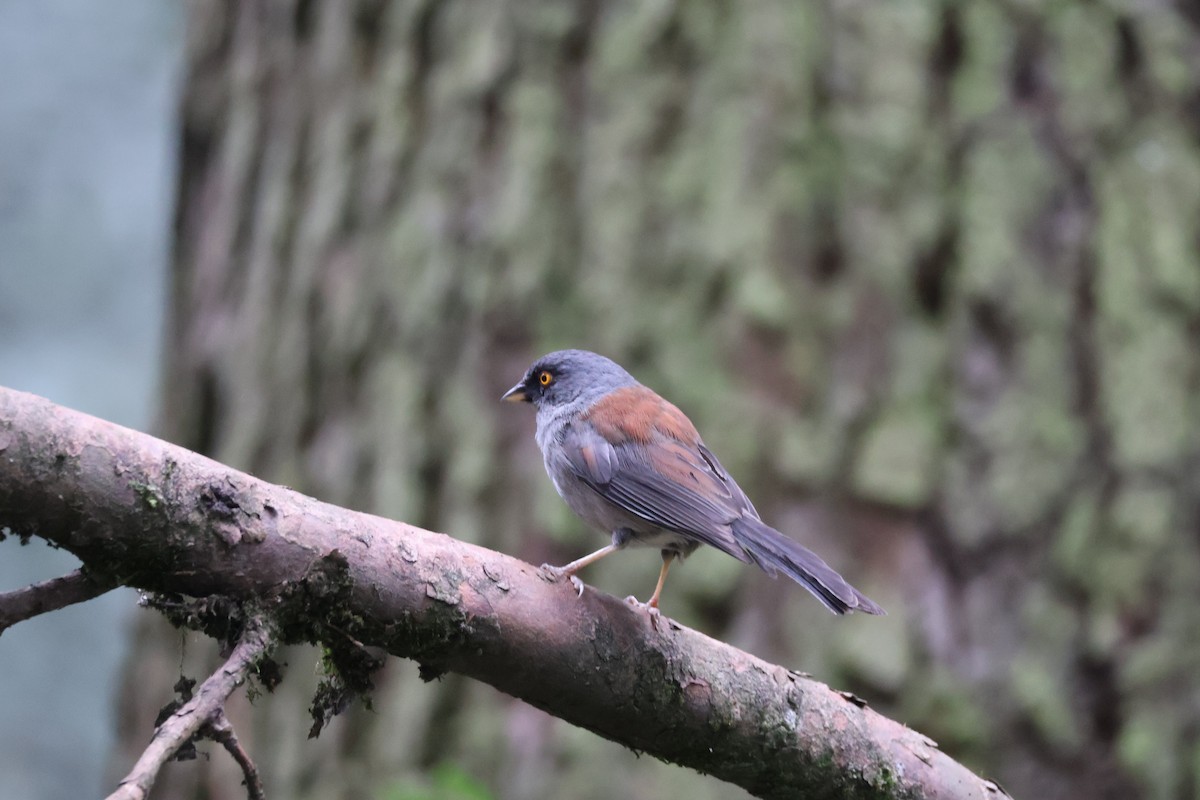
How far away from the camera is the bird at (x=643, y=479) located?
2.77m

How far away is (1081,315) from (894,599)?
53.7 inches

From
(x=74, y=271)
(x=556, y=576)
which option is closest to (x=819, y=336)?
(x=556, y=576)

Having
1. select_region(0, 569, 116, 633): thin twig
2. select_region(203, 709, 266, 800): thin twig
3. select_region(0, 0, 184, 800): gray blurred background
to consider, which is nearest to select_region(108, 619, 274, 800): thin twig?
select_region(203, 709, 266, 800): thin twig

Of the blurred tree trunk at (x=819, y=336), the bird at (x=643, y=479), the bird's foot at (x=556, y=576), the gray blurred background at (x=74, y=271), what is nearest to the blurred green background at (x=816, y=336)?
the blurred tree trunk at (x=819, y=336)

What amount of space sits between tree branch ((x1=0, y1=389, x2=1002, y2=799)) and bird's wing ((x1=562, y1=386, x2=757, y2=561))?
0.46 meters

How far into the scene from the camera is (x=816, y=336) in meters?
4.22

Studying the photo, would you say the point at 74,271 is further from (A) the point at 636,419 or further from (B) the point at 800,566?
(B) the point at 800,566

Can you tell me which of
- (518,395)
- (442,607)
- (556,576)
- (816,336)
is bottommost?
(442,607)

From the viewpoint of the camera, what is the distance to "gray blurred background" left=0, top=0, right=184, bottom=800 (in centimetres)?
624

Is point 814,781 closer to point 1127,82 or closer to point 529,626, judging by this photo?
point 529,626

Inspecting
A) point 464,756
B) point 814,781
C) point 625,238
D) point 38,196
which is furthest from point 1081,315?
point 38,196

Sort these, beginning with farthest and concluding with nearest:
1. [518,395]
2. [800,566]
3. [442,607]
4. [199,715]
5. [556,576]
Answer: [518,395] → [800,566] → [556,576] → [442,607] → [199,715]

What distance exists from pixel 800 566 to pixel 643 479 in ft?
2.05

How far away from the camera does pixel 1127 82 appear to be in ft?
14.8
